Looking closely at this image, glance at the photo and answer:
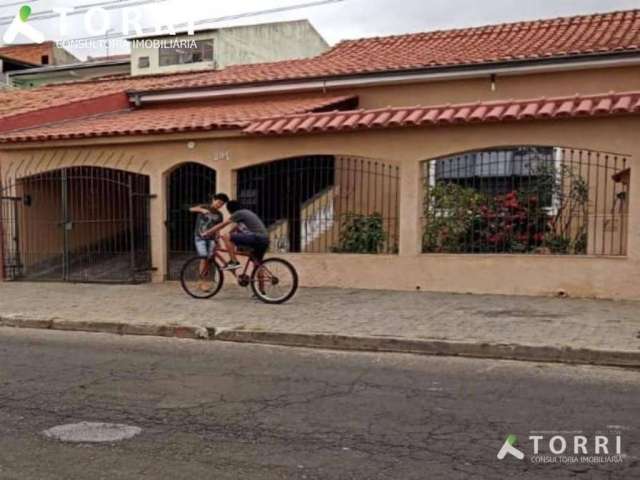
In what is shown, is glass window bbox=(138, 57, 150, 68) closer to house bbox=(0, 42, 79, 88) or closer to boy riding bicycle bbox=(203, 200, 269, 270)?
house bbox=(0, 42, 79, 88)

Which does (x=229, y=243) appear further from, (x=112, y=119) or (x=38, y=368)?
(x=112, y=119)

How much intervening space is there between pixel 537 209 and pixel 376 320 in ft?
14.0

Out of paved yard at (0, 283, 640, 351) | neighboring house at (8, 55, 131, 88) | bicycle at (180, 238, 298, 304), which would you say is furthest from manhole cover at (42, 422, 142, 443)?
neighboring house at (8, 55, 131, 88)

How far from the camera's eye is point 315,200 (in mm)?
12375

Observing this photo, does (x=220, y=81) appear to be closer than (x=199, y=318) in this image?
No

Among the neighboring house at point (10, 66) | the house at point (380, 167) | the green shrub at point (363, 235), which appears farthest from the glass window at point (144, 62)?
the green shrub at point (363, 235)

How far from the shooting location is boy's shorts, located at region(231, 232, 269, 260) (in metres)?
9.69

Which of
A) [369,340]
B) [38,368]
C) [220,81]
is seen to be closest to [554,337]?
[369,340]

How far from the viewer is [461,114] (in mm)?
10234

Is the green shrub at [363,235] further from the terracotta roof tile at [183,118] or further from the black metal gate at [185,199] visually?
the black metal gate at [185,199]

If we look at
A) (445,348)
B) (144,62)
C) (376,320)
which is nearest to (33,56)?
(144,62)

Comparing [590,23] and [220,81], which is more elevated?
[590,23]

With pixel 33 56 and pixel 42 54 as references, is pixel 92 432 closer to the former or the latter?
pixel 42 54

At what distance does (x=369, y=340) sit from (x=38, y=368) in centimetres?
331
